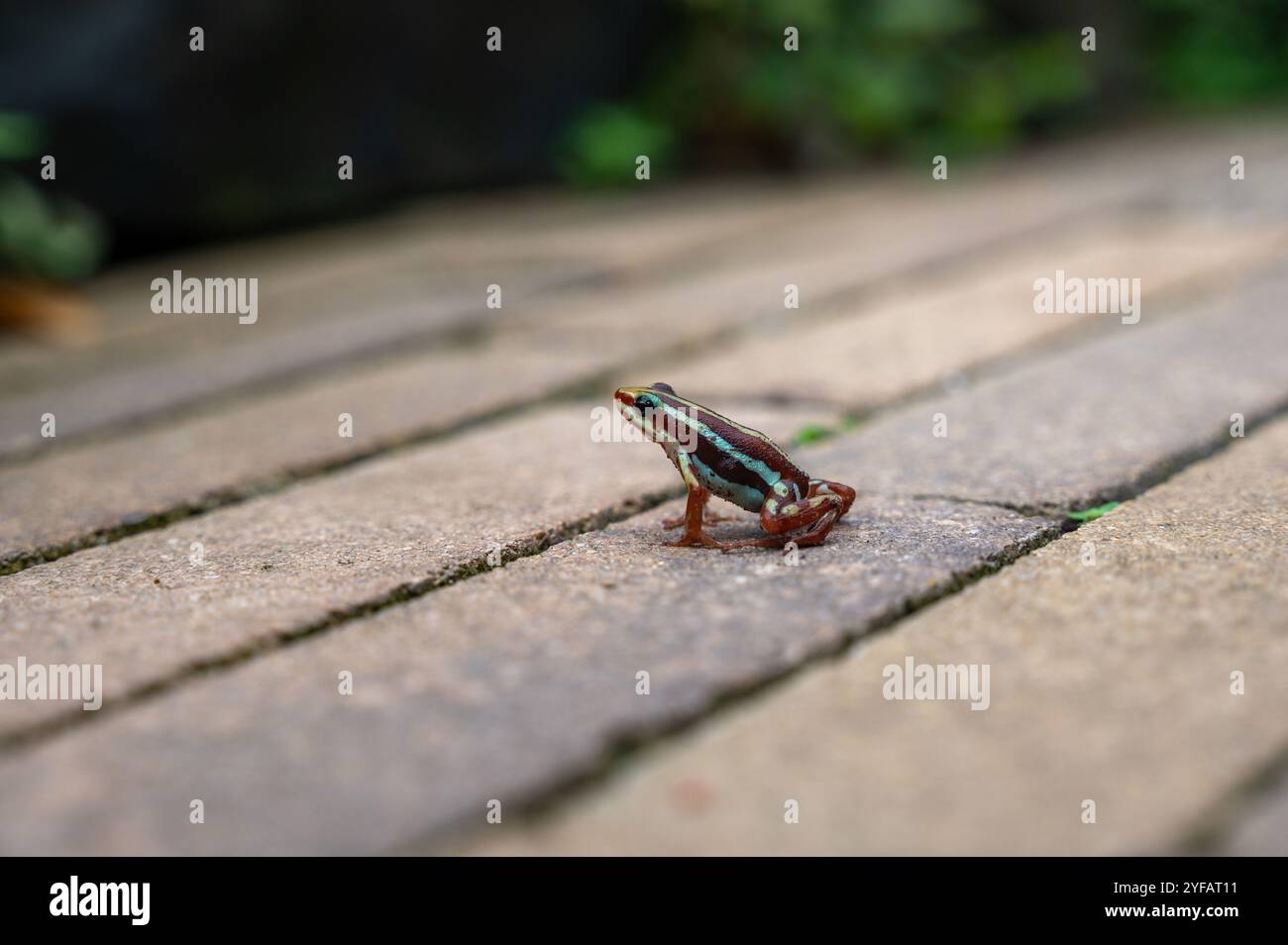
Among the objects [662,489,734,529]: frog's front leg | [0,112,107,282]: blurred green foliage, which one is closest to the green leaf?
[662,489,734,529]: frog's front leg

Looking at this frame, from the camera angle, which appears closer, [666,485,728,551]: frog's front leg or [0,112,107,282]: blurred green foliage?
[666,485,728,551]: frog's front leg

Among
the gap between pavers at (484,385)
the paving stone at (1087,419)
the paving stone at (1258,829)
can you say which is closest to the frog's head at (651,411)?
the paving stone at (1087,419)

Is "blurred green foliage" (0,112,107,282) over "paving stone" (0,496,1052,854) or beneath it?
over

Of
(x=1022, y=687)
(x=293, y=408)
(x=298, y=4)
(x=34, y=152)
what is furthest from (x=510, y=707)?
(x=298, y=4)

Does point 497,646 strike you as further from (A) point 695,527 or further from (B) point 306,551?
(B) point 306,551

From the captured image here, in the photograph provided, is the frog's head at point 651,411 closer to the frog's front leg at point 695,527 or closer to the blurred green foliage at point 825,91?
the frog's front leg at point 695,527

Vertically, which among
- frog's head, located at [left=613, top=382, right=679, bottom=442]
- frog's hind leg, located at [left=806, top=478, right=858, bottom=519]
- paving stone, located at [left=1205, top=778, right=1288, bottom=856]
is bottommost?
paving stone, located at [left=1205, top=778, right=1288, bottom=856]

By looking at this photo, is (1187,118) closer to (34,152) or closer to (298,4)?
(298,4)

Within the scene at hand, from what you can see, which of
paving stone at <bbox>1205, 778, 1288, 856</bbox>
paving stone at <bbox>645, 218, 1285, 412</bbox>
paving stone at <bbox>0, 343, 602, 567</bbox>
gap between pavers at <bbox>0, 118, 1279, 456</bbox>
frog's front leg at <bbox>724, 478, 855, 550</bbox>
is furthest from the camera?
gap between pavers at <bbox>0, 118, 1279, 456</bbox>

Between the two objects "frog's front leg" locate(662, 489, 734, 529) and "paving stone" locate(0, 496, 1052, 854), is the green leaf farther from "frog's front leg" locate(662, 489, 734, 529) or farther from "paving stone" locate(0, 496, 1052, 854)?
"frog's front leg" locate(662, 489, 734, 529)

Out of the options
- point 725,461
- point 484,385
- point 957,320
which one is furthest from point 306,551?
point 957,320
